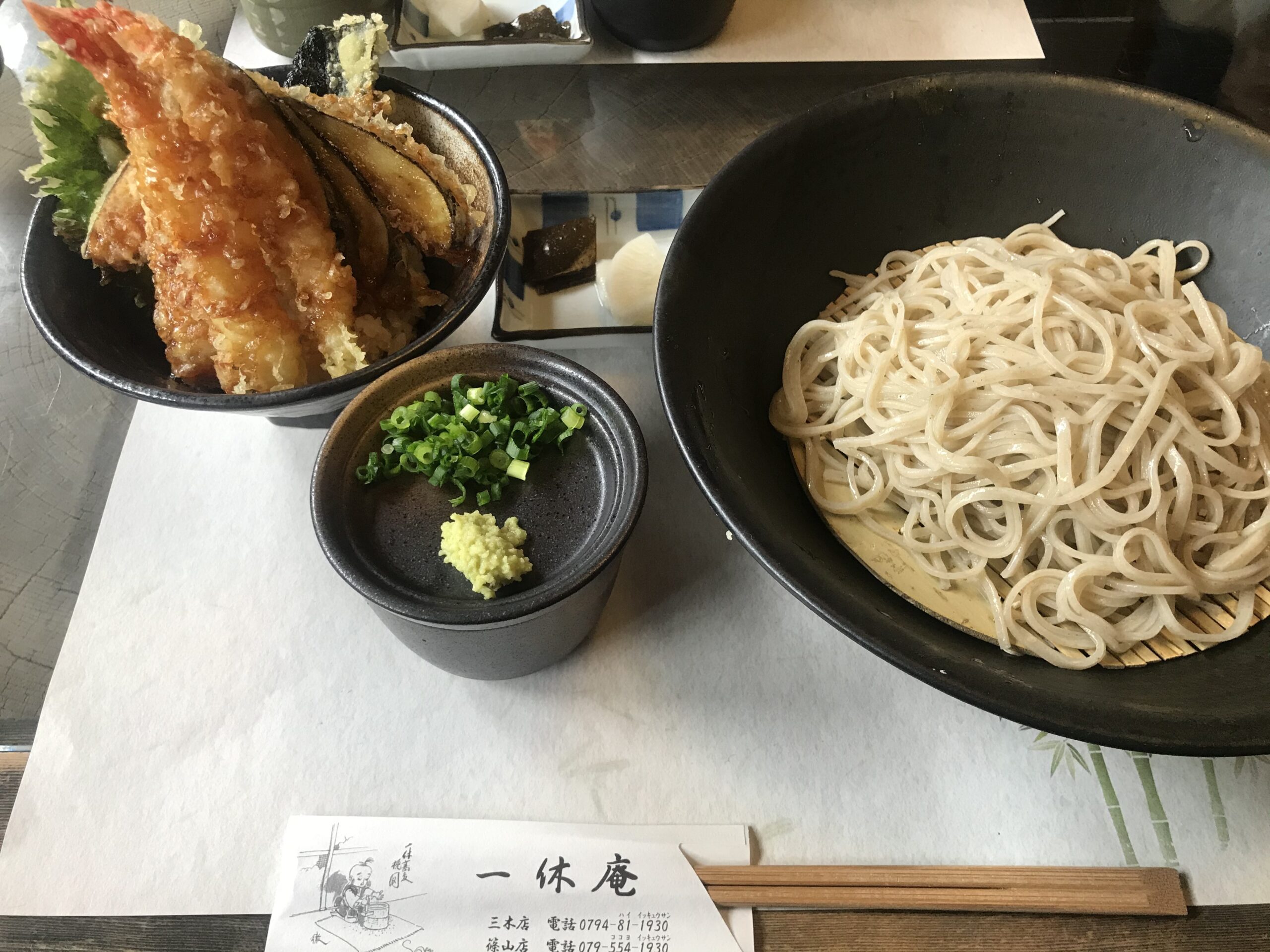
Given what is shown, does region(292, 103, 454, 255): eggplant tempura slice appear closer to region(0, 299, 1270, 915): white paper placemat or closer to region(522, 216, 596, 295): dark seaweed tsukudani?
region(522, 216, 596, 295): dark seaweed tsukudani

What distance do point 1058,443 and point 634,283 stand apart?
88cm

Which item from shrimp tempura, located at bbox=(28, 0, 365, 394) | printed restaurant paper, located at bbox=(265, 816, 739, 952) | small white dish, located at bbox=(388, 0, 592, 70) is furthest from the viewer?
small white dish, located at bbox=(388, 0, 592, 70)

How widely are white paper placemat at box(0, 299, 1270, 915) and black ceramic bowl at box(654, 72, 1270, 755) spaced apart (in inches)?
8.8

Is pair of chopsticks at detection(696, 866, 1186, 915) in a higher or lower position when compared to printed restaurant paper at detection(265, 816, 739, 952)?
higher

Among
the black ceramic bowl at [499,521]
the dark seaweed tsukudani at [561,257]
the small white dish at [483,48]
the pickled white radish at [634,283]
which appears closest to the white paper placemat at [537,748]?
the black ceramic bowl at [499,521]

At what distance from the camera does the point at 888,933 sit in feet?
3.74

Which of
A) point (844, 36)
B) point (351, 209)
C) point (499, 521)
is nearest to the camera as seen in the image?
point (499, 521)

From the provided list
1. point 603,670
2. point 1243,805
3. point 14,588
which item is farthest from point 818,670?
point 14,588

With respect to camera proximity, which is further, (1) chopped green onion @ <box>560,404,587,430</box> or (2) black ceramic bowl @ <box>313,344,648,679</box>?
(1) chopped green onion @ <box>560,404,587,430</box>

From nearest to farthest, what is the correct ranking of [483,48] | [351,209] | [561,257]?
[351,209] < [561,257] < [483,48]

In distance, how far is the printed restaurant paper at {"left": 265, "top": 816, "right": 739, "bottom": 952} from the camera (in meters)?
1.12

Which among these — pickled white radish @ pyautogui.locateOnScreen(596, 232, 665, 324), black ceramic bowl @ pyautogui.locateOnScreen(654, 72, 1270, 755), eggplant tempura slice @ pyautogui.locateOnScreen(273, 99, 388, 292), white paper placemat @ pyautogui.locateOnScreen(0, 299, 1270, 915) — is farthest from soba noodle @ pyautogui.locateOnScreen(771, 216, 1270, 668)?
eggplant tempura slice @ pyautogui.locateOnScreen(273, 99, 388, 292)

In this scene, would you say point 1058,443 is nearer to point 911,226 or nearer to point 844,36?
point 911,226

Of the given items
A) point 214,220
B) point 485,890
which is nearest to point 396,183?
point 214,220
